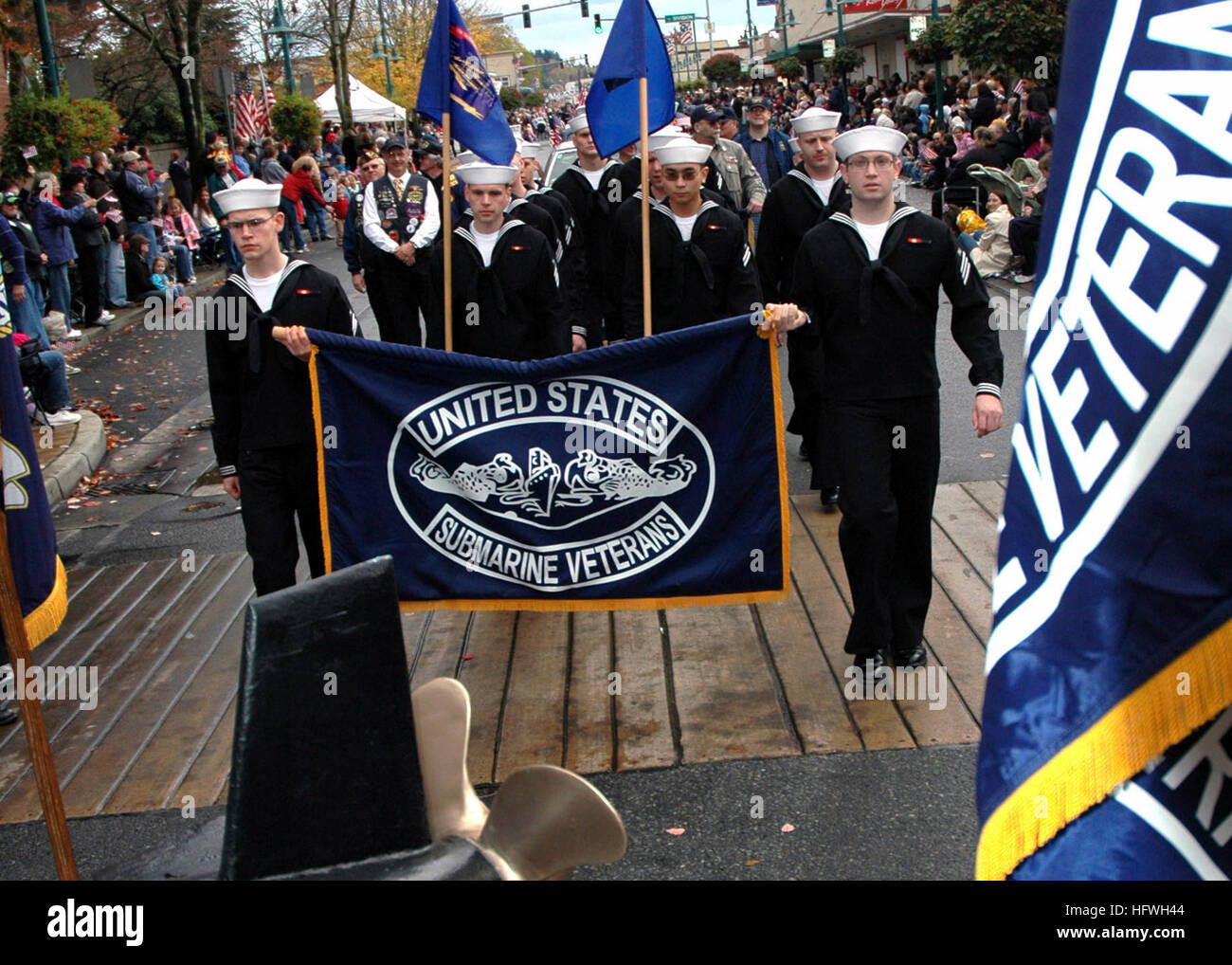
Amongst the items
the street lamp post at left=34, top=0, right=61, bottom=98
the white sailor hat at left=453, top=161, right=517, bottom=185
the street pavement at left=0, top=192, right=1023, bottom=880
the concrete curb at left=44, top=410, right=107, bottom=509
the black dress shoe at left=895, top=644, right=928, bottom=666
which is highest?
the street lamp post at left=34, top=0, right=61, bottom=98

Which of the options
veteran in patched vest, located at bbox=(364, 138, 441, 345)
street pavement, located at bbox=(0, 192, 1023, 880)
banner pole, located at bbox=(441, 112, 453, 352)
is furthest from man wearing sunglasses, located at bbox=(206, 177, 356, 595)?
veteran in patched vest, located at bbox=(364, 138, 441, 345)

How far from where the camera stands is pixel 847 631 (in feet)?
19.5

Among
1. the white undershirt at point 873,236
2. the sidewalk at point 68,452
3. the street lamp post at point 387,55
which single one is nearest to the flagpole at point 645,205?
the white undershirt at point 873,236

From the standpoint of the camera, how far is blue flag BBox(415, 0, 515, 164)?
272 inches

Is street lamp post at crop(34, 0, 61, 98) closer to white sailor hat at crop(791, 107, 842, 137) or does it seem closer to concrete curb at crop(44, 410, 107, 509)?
concrete curb at crop(44, 410, 107, 509)

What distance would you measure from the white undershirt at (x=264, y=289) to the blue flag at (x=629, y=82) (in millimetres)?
2174

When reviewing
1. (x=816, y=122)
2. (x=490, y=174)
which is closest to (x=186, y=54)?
(x=816, y=122)

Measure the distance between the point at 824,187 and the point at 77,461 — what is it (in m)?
5.87

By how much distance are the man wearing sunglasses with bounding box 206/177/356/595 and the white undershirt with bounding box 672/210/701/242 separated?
2.27 metres

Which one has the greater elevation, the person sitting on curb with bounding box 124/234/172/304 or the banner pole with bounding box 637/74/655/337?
the banner pole with bounding box 637/74/655/337

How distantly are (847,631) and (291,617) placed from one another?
443 centimetres

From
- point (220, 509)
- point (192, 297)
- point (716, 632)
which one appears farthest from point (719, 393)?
→ point (192, 297)
